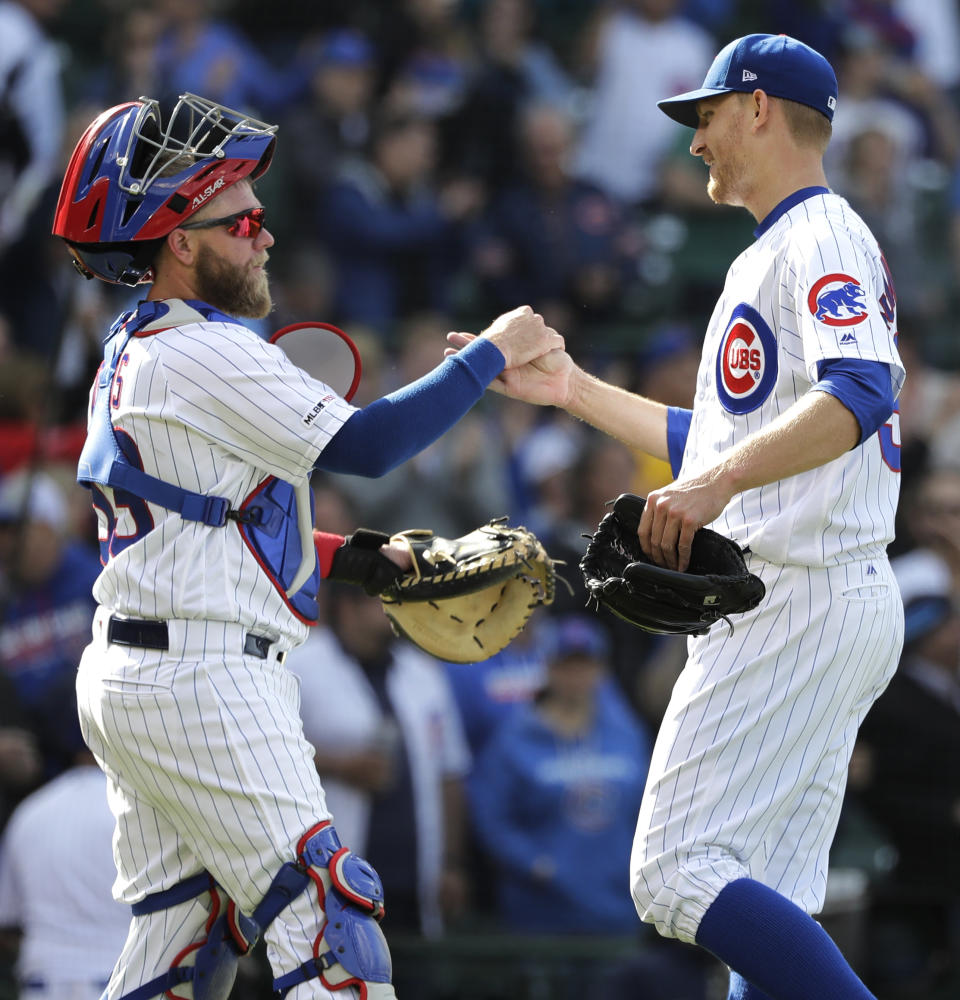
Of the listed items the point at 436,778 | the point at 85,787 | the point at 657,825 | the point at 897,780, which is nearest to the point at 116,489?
the point at 657,825

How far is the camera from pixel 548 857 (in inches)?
261

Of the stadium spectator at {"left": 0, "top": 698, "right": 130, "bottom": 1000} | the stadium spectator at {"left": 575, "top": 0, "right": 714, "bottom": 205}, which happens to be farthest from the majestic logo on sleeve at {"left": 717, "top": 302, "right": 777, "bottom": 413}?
the stadium spectator at {"left": 575, "top": 0, "right": 714, "bottom": 205}

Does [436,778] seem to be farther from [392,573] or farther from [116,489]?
[116,489]

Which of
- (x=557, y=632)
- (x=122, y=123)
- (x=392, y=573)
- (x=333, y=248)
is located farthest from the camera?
(x=333, y=248)

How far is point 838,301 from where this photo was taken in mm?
3299

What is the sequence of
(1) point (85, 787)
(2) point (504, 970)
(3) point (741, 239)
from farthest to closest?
(3) point (741, 239), (2) point (504, 970), (1) point (85, 787)

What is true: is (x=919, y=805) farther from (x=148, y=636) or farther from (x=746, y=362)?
(x=148, y=636)

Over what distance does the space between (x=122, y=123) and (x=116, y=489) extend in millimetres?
817

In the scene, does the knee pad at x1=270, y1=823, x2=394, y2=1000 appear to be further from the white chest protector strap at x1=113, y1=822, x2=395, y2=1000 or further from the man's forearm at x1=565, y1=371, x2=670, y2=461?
the man's forearm at x1=565, y1=371, x2=670, y2=461

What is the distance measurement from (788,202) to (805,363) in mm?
446

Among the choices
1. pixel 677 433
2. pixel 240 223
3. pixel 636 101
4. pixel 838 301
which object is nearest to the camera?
pixel 838 301

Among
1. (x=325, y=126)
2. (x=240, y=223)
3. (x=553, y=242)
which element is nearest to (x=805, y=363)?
(x=240, y=223)

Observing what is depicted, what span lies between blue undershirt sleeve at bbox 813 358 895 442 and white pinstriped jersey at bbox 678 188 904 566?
0.04 metres

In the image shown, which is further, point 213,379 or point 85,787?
point 85,787
